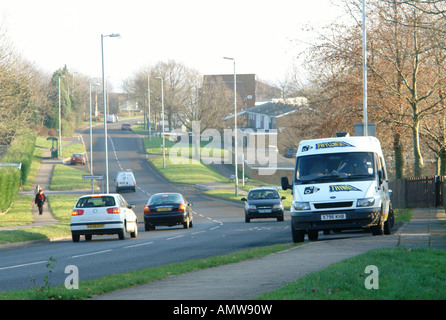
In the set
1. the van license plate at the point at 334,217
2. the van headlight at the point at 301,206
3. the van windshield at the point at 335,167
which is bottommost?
the van license plate at the point at 334,217

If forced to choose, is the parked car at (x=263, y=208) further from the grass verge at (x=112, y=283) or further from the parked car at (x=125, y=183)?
the parked car at (x=125, y=183)

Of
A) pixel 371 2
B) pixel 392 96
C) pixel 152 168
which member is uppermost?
pixel 371 2

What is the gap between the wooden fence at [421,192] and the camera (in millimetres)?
35125

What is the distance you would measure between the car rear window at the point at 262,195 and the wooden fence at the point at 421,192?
8.34m

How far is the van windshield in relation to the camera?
54.1ft

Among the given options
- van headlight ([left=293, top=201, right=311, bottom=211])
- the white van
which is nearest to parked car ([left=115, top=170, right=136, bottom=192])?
the white van

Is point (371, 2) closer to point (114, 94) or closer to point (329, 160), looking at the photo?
point (329, 160)

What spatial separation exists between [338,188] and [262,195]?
54.4 feet

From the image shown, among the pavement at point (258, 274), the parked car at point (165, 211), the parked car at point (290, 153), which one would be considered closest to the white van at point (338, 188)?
the pavement at point (258, 274)

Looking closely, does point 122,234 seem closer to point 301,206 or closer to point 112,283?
point 301,206

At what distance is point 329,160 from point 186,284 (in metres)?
8.06
